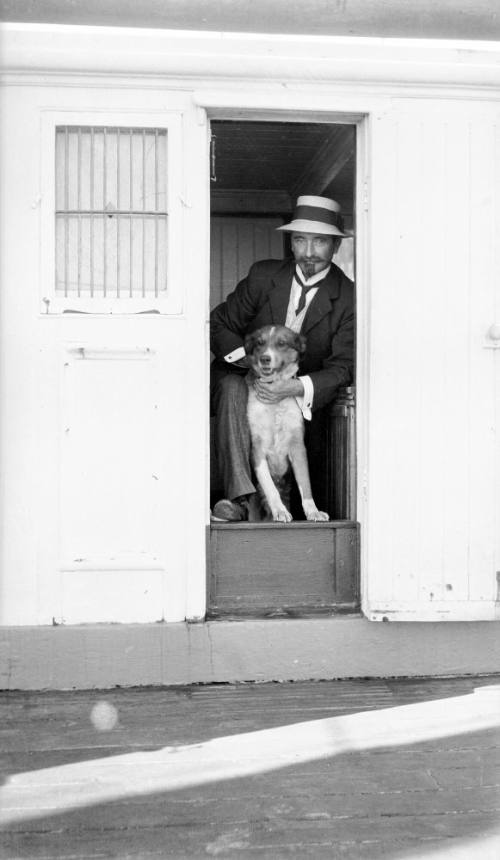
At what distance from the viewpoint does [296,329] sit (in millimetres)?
5340

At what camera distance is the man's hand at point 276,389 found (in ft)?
16.2

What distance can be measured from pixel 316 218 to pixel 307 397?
3.45 feet

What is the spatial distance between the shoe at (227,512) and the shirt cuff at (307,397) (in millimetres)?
571

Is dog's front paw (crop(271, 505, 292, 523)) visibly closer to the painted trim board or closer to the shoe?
the shoe

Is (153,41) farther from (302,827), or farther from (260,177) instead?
(302,827)

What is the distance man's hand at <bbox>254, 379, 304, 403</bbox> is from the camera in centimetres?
494

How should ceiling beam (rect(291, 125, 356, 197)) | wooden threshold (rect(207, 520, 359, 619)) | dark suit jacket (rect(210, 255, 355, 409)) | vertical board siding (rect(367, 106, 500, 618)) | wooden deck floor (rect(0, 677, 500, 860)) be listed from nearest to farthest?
1. wooden deck floor (rect(0, 677, 500, 860))
2. vertical board siding (rect(367, 106, 500, 618))
3. wooden threshold (rect(207, 520, 359, 619))
4. dark suit jacket (rect(210, 255, 355, 409))
5. ceiling beam (rect(291, 125, 356, 197))

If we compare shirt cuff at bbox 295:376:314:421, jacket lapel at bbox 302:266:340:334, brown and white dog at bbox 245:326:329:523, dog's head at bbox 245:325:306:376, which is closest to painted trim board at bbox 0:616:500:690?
brown and white dog at bbox 245:326:329:523

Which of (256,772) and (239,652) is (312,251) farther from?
(256,772)

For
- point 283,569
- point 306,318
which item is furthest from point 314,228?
point 283,569

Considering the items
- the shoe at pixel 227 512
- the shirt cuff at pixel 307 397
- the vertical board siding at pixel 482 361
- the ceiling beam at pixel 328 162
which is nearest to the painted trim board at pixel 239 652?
the vertical board siding at pixel 482 361

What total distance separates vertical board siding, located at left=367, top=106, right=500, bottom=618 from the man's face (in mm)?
956

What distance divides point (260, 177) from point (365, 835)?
4882 mm

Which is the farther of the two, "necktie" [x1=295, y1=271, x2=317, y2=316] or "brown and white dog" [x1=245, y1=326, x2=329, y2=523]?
"necktie" [x1=295, y1=271, x2=317, y2=316]
